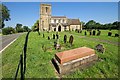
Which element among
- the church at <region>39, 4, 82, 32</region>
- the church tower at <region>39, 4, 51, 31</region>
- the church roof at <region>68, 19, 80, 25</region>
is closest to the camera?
the church at <region>39, 4, 82, 32</region>

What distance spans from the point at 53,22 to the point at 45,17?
192 inches

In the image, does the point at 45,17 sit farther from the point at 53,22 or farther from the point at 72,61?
the point at 72,61

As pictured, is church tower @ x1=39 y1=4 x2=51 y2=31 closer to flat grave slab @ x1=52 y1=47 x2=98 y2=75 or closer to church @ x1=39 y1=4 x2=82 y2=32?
church @ x1=39 y1=4 x2=82 y2=32

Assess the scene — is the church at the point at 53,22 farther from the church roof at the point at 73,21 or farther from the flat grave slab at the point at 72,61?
the flat grave slab at the point at 72,61

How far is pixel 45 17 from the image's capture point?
64500 millimetres

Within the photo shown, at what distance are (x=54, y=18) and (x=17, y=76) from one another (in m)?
61.0

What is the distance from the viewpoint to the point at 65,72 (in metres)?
8.20

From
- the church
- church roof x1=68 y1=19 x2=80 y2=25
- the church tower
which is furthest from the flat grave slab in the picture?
church roof x1=68 y1=19 x2=80 y2=25

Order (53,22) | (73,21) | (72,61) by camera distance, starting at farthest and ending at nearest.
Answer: (73,21) → (53,22) → (72,61)

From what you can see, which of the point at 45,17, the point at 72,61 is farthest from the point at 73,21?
the point at 72,61

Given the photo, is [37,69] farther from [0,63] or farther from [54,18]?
[54,18]

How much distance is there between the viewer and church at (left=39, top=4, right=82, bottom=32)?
63281 millimetres

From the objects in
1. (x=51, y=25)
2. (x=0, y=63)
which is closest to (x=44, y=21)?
(x=51, y=25)

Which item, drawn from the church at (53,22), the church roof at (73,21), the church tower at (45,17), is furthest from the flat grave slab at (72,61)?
the church roof at (73,21)
